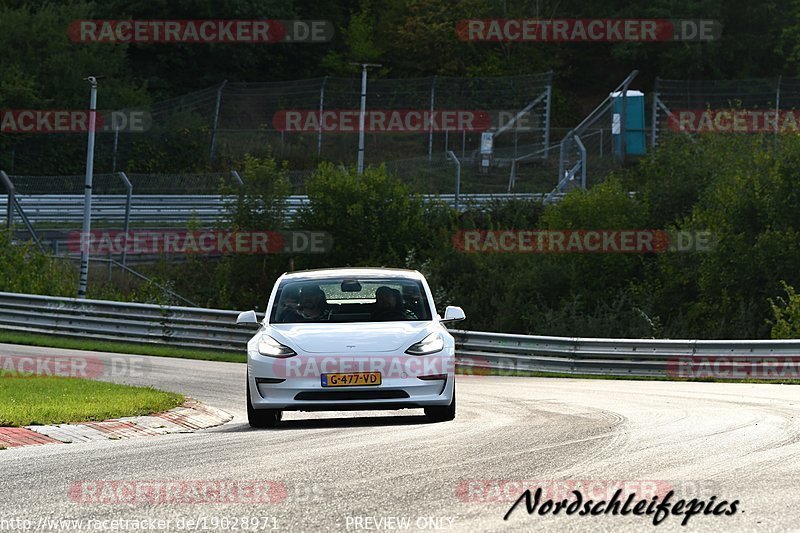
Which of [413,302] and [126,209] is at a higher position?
[126,209]

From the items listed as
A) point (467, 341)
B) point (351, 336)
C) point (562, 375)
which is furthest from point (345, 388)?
point (467, 341)

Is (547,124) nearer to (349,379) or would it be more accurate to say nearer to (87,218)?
(87,218)

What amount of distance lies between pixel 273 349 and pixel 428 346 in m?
1.48

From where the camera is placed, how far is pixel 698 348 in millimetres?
26281

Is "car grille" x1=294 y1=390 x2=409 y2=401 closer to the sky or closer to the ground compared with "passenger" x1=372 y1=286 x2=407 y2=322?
closer to the ground

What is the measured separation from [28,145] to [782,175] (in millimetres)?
31520

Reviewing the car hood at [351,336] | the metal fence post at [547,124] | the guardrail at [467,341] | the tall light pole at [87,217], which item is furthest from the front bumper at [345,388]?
the metal fence post at [547,124]

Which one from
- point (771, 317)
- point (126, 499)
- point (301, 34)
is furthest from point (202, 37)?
point (126, 499)

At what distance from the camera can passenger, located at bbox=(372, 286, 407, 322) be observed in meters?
14.2

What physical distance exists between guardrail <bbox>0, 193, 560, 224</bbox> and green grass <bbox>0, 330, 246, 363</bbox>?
1004 centimetres

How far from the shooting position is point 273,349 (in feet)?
44.3

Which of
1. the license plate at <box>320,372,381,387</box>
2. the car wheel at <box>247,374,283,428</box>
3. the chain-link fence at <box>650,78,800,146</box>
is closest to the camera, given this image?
the license plate at <box>320,372,381,387</box>

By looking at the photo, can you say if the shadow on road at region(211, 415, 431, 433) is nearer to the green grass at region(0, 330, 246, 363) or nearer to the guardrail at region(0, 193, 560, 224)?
the green grass at region(0, 330, 246, 363)

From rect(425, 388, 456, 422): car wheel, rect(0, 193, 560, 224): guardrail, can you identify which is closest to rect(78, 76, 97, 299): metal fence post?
rect(0, 193, 560, 224): guardrail
